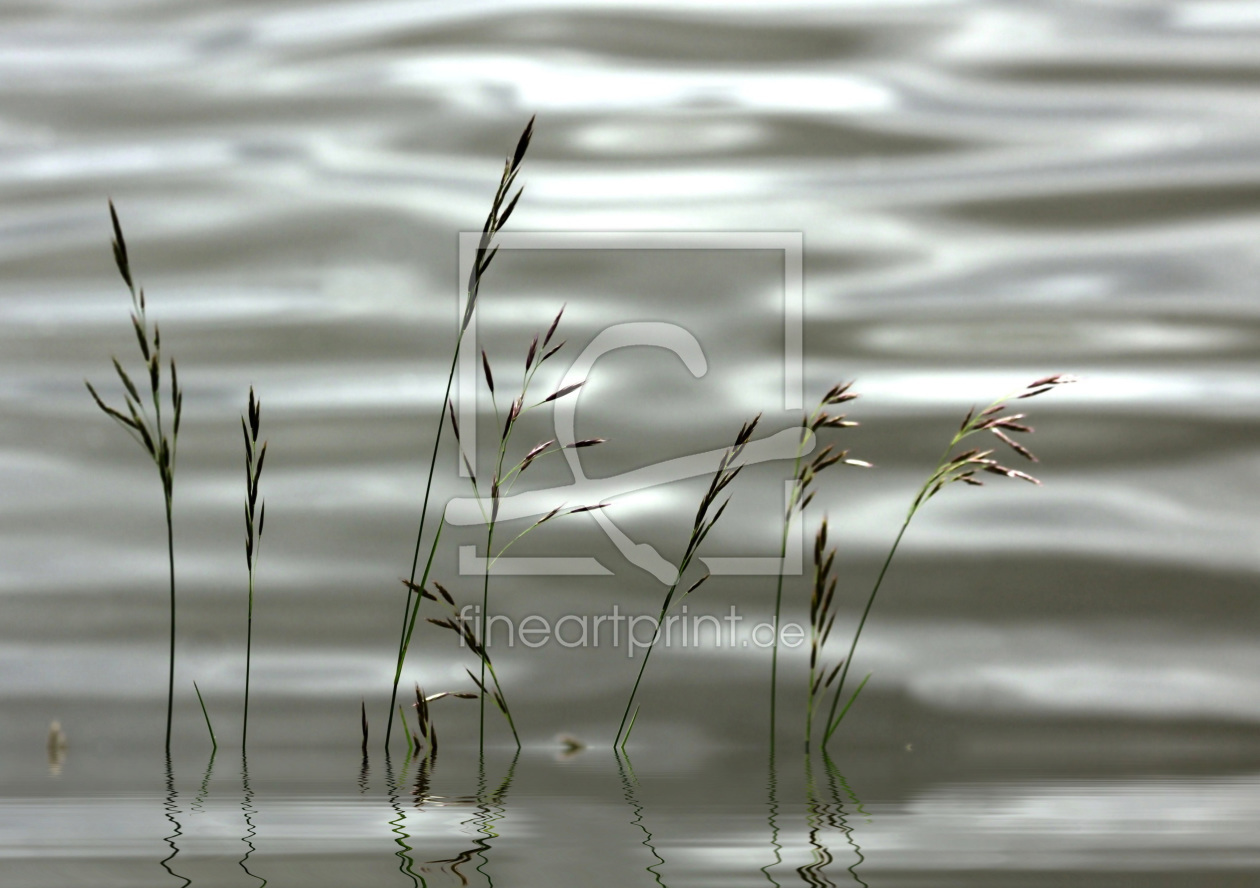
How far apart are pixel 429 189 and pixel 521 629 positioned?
0.72m

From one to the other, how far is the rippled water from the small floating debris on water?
0.02 metres

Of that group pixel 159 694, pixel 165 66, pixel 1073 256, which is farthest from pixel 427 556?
pixel 1073 256

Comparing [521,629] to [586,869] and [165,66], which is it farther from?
[165,66]

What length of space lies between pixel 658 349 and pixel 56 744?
1.01m

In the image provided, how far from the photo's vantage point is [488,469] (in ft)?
4.52

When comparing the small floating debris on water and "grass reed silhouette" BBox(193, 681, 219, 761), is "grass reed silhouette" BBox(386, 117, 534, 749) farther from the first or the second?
the small floating debris on water

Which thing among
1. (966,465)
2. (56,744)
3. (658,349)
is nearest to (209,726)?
(56,744)

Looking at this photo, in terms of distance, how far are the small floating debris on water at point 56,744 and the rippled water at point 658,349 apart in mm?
15

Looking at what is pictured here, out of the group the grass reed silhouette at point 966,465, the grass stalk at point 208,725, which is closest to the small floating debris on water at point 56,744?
the grass stalk at point 208,725

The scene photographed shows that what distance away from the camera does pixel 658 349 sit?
1.43m

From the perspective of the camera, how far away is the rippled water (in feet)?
4.26

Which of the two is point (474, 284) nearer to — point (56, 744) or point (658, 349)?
point (658, 349)

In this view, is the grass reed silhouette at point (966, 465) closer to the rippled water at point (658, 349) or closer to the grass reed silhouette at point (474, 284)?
the rippled water at point (658, 349)

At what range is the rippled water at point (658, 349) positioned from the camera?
1300 mm
